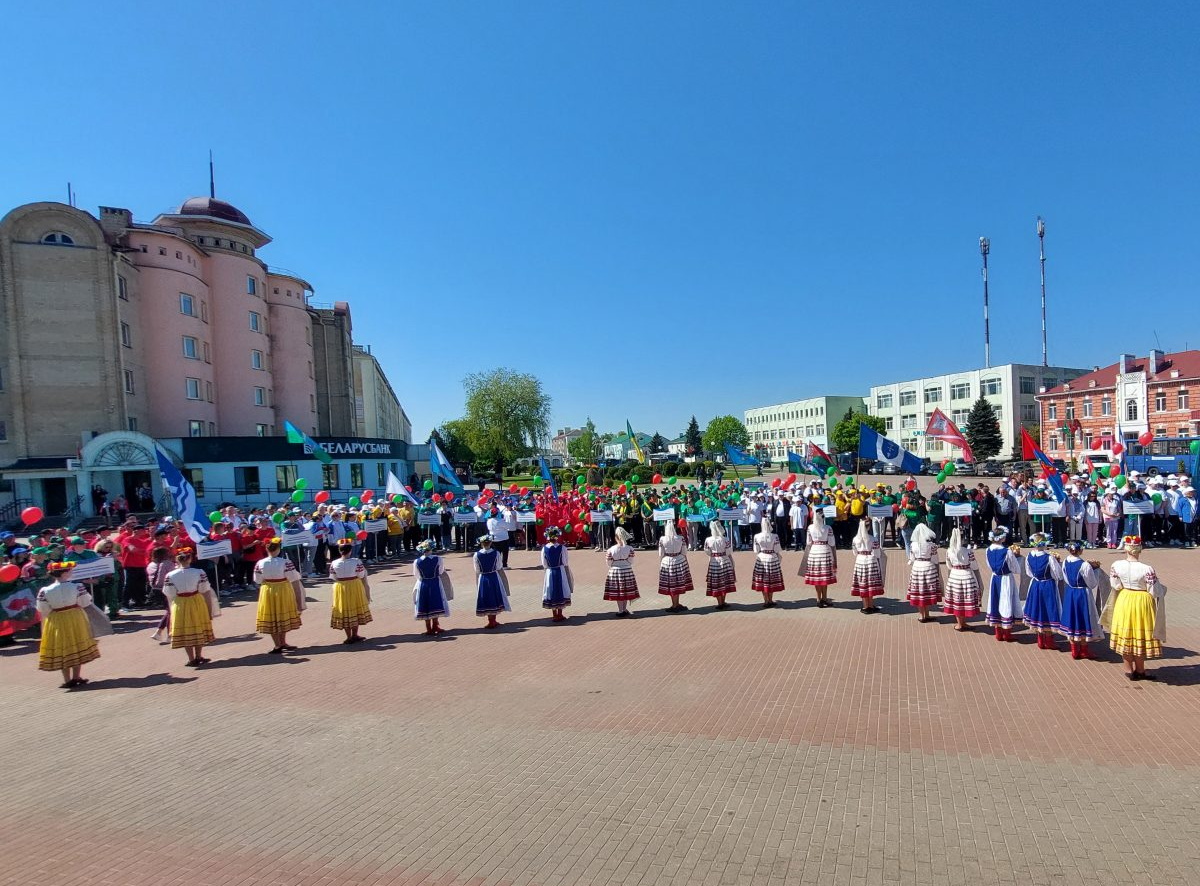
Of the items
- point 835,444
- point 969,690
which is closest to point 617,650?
point 969,690

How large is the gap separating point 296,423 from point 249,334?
24.2 feet

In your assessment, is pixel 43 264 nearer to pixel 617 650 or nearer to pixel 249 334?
pixel 249 334

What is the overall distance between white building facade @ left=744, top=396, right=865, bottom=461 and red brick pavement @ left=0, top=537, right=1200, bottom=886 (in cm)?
8660

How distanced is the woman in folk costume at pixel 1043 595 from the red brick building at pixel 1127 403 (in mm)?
55180

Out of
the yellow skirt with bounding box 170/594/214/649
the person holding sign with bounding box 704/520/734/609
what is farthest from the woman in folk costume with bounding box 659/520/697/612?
the yellow skirt with bounding box 170/594/214/649

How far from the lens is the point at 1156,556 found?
52.4ft

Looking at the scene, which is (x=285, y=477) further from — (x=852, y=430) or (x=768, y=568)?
(x=852, y=430)

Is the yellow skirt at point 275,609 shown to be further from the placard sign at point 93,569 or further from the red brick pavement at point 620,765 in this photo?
the placard sign at point 93,569

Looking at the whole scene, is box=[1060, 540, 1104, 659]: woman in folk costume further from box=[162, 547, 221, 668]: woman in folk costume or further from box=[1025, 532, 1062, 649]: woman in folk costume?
box=[162, 547, 221, 668]: woman in folk costume

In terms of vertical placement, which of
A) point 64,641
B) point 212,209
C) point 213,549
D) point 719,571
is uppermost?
point 212,209

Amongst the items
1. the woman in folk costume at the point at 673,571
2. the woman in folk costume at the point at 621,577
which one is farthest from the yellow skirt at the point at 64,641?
the woman in folk costume at the point at 673,571

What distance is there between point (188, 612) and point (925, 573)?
11516mm

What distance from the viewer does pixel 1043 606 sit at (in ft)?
29.7

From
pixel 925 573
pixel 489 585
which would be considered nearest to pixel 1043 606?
pixel 925 573
